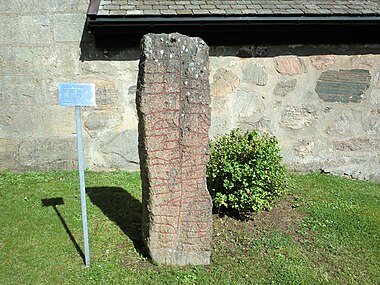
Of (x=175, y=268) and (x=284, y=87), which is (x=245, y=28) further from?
(x=175, y=268)

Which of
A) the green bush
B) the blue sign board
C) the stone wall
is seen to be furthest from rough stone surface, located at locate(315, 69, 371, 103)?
the blue sign board

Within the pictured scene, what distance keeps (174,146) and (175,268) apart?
1060 millimetres

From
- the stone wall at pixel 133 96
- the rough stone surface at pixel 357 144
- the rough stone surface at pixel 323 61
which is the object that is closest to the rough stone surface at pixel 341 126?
the stone wall at pixel 133 96

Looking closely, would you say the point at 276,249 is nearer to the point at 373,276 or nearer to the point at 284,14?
the point at 373,276

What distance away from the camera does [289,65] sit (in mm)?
5312

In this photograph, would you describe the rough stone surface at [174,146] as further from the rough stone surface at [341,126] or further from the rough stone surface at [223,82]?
the rough stone surface at [341,126]

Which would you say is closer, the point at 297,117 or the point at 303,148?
the point at 297,117

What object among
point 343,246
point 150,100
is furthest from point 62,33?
point 343,246

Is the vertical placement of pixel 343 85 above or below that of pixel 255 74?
below

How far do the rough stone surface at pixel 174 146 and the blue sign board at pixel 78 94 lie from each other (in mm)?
377

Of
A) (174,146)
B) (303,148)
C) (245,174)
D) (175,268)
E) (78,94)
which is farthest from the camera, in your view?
(303,148)

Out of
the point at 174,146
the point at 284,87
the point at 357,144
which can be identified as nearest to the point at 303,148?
the point at 357,144

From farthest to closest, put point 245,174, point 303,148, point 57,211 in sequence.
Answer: point 303,148, point 57,211, point 245,174

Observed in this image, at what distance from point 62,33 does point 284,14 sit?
9.53 ft
